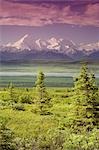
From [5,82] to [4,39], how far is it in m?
0.52

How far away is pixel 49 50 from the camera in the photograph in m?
6.29

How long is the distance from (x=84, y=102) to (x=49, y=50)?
772 mm

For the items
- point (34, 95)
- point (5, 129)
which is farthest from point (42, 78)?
point (5, 129)

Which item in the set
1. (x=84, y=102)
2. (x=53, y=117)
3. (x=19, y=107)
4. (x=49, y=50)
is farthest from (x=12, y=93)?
(x=84, y=102)

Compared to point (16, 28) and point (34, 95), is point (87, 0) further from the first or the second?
point (34, 95)

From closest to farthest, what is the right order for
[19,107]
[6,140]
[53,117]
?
[6,140] → [53,117] → [19,107]

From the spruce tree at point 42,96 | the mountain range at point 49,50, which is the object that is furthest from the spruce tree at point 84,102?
the spruce tree at point 42,96

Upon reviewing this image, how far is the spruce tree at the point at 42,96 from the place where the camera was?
629 centimetres

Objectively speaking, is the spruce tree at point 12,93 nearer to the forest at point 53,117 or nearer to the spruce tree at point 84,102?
the forest at point 53,117

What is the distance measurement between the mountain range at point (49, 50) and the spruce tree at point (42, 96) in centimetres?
26

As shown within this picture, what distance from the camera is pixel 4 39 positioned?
20.8 feet

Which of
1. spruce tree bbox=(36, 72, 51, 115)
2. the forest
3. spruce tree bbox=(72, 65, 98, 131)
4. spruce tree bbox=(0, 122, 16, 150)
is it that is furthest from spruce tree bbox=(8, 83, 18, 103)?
spruce tree bbox=(72, 65, 98, 131)

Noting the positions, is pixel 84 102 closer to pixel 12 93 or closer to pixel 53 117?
pixel 53 117

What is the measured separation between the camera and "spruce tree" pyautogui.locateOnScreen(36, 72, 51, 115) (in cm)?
629
